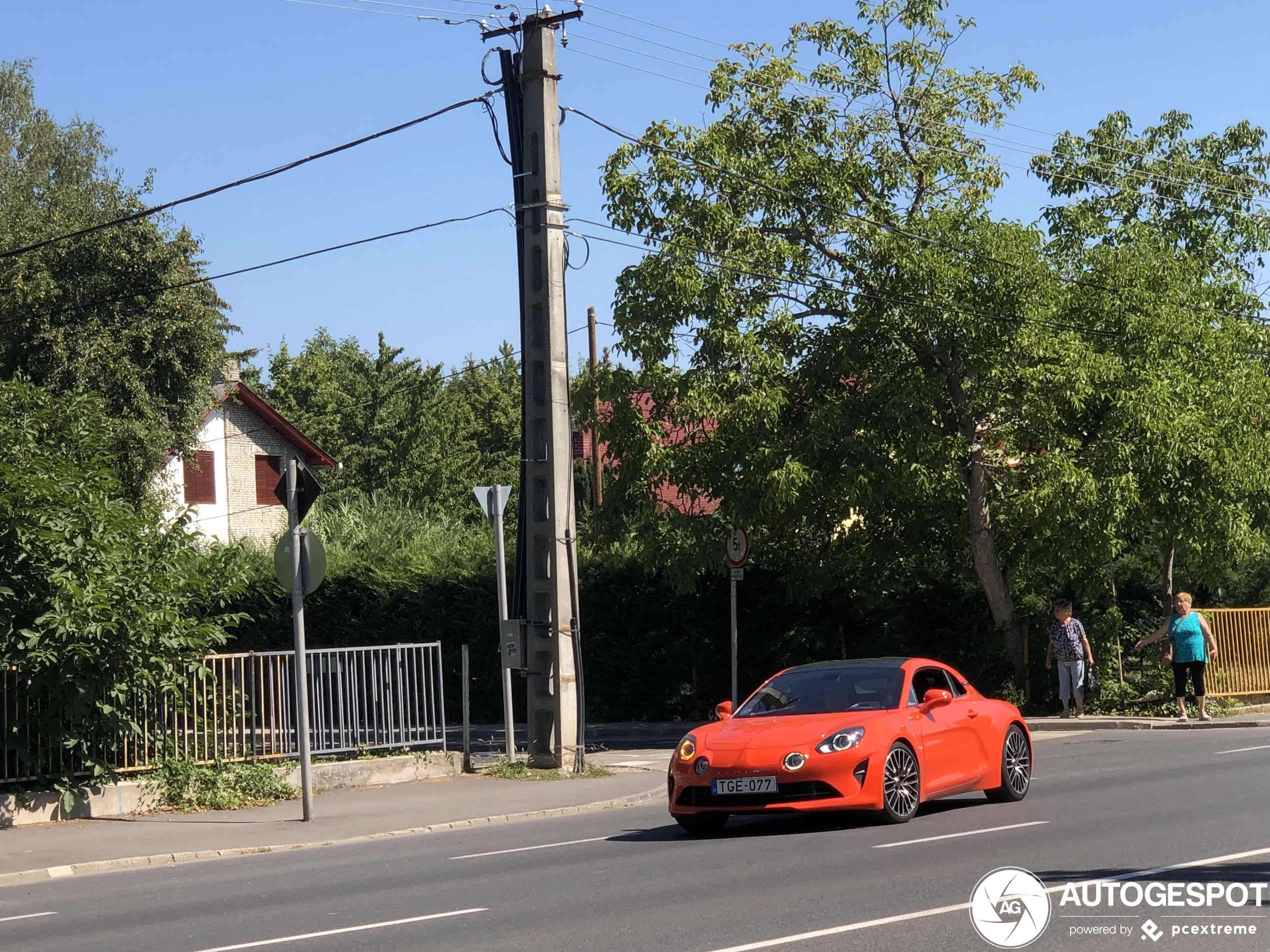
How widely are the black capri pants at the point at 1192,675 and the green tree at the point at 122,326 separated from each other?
22.6m

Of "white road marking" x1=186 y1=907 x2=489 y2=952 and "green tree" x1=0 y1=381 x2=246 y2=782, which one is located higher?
"green tree" x1=0 y1=381 x2=246 y2=782

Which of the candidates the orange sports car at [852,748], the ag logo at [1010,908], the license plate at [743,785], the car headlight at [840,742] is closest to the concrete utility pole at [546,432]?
the orange sports car at [852,748]

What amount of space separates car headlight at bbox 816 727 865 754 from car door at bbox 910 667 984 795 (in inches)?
29.6

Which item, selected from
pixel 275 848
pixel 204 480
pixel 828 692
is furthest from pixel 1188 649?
pixel 204 480

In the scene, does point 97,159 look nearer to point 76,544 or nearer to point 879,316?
point 879,316

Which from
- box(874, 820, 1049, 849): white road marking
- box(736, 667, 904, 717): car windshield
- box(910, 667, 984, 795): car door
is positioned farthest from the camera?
box(736, 667, 904, 717): car windshield

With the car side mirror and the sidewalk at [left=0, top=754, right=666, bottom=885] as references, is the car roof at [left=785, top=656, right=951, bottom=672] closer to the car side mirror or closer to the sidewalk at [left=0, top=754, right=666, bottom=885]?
the car side mirror

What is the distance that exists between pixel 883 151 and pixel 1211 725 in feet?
32.2

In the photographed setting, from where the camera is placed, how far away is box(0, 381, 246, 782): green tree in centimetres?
1415

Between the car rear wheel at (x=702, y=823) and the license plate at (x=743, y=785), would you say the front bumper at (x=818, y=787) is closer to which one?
the license plate at (x=743, y=785)

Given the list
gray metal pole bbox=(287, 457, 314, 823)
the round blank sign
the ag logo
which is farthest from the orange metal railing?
the ag logo

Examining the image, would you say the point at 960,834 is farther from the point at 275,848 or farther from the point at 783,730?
the point at 275,848

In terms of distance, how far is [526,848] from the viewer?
12086 millimetres

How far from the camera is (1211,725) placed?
876 inches
